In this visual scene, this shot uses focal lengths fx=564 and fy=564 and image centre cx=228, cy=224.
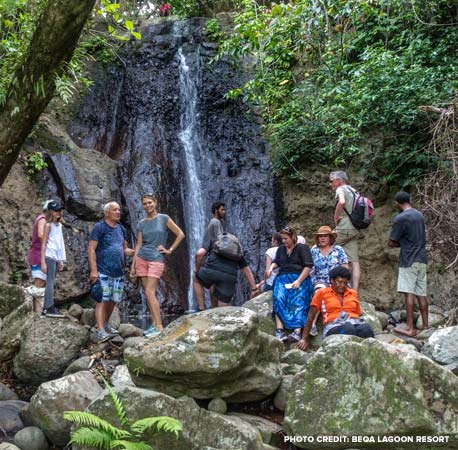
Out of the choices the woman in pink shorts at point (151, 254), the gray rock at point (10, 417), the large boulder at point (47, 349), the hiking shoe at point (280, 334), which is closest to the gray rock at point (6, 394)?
the gray rock at point (10, 417)

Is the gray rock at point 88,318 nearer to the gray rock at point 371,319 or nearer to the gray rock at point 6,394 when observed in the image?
the gray rock at point 6,394

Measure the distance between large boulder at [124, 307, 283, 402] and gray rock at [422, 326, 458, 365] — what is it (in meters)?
1.83

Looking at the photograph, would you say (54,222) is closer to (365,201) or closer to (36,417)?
(36,417)

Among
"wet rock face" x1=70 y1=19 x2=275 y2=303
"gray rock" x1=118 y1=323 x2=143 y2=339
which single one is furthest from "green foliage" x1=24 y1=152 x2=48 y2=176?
"gray rock" x1=118 y1=323 x2=143 y2=339

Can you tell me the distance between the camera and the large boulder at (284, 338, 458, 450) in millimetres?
4574

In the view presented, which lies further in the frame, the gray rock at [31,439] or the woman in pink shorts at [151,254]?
the woman in pink shorts at [151,254]

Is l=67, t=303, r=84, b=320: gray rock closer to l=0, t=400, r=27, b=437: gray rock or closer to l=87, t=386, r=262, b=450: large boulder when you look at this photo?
l=0, t=400, r=27, b=437: gray rock

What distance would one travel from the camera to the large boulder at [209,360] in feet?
16.4

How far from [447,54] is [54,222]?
8.05m

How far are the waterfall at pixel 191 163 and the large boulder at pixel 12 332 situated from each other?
4.09 meters

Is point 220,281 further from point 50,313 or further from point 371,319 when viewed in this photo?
point 50,313

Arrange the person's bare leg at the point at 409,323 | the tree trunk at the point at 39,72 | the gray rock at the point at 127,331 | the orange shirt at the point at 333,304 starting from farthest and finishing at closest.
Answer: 1. the gray rock at the point at 127,331
2. the person's bare leg at the point at 409,323
3. the orange shirt at the point at 333,304
4. the tree trunk at the point at 39,72

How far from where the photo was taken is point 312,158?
11.9 meters

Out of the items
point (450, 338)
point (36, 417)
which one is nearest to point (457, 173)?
point (450, 338)
